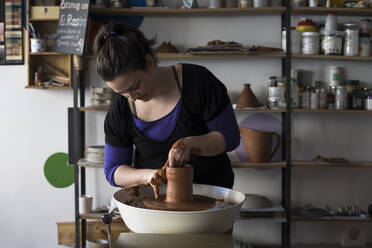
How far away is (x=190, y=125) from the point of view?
157 cm

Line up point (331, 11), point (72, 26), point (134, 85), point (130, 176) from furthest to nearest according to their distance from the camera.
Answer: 1. point (331, 11)
2. point (72, 26)
3. point (130, 176)
4. point (134, 85)

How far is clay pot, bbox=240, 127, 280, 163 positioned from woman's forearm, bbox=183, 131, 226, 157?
1.65 m

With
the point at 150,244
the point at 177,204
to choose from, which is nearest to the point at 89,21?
the point at 177,204

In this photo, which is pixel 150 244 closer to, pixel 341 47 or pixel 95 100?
pixel 95 100

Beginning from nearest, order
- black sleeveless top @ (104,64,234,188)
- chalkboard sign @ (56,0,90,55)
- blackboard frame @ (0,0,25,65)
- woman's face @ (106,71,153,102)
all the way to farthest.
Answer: woman's face @ (106,71,153,102)
black sleeveless top @ (104,64,234,188)
chalkboard sign @ (56,0,90,55)
blackboard frame @ (0,0,25,65)

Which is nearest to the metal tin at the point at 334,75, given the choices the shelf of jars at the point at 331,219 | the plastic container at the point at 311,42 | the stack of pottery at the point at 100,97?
the plastic container at the point at 311,42

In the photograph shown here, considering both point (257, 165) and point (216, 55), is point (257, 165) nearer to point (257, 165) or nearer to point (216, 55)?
point (257, 165)

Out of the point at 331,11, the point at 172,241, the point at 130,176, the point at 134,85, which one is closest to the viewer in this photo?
the point at 172,241

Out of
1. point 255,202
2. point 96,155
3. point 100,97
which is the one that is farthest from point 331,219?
point 100,97

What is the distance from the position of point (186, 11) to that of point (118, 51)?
2007 millimetres

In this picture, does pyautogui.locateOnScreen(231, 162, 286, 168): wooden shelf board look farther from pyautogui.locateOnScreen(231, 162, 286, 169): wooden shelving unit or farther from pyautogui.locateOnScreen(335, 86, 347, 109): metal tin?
pyautogui.locateOnScreen(335, 86, 347, 109): metal tin

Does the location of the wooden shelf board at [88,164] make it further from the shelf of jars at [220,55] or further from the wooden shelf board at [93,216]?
the shelf of jars at [220,55]

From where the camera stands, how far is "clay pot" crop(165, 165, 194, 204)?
52.4 inches

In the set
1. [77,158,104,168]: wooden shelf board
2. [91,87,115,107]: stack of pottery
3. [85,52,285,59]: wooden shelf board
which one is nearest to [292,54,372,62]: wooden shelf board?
[85,52,285,59]: wooden shelf board
